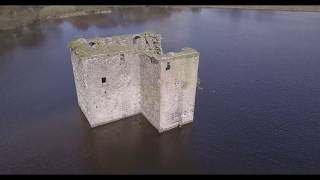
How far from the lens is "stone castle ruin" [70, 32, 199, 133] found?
19906mm

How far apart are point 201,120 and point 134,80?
5.40 metres

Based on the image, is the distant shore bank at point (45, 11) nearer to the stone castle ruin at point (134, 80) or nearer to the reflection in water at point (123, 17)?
the reflection in water at point (123, 17)

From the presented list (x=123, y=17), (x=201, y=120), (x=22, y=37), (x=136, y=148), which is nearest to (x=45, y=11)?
(x=22, y=37)

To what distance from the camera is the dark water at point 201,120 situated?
62.5 feet

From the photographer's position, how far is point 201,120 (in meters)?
23.0

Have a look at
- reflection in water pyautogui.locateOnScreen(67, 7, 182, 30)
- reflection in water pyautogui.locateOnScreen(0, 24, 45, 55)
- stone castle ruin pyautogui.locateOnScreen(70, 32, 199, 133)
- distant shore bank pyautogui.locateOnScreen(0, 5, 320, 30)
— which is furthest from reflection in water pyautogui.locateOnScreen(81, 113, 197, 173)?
distant shore bank pyautogui.locateOnScreen(0, 5, 320, 30)

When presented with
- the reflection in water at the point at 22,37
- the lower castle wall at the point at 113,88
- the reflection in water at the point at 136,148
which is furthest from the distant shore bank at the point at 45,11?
the reflection in water at the point at 136,148

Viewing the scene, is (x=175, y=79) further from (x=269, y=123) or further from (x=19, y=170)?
(x=19, y=170)

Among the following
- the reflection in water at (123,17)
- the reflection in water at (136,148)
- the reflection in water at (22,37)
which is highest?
the reflection in water at (123,17)

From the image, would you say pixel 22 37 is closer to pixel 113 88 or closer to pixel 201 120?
pixel 113 88

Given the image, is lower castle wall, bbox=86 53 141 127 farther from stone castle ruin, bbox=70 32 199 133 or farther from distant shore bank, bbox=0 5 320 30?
distant shore bank, bbox=0 5 320 30

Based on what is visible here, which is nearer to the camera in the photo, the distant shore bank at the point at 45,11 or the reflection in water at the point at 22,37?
the reflection in water at the point at 22,37

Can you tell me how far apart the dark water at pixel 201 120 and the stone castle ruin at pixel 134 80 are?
1.02 meters
